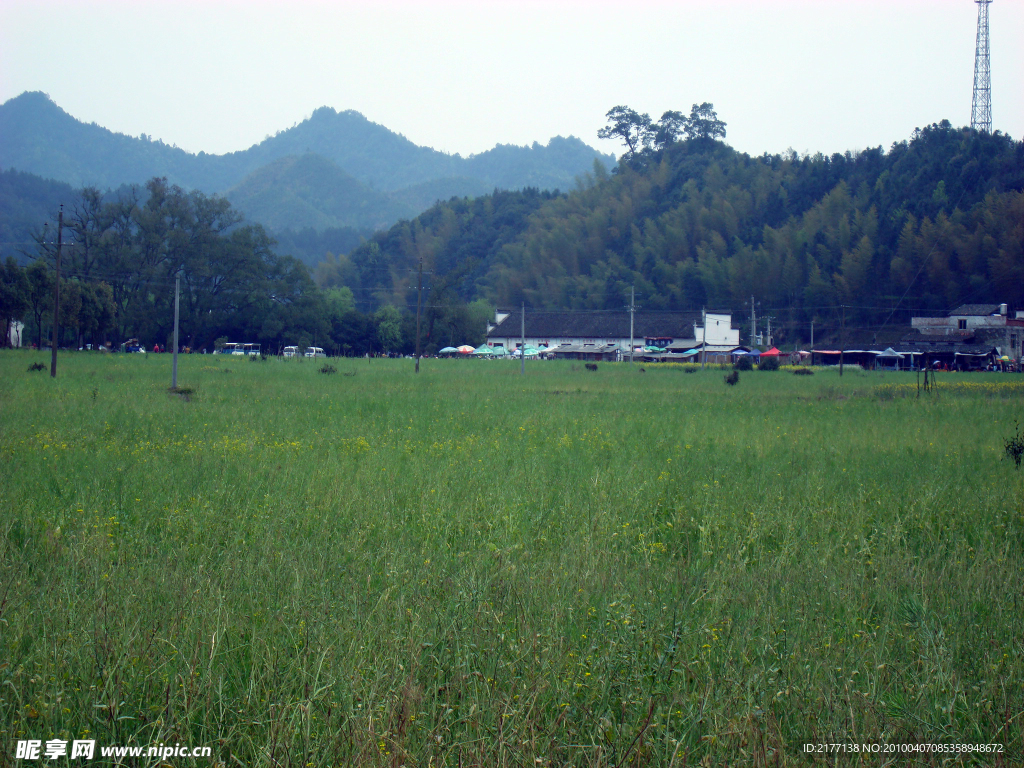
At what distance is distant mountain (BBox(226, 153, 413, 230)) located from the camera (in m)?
172

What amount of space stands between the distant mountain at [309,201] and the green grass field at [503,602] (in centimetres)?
16856

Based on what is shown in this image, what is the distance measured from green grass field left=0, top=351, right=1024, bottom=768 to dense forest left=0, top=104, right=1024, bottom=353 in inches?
1700

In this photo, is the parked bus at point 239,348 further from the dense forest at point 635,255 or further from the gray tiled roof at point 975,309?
the gray tiled roof at point 975,309

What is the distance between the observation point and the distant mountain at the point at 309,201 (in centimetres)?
17200

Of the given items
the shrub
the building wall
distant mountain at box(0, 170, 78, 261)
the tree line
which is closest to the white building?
the building wall

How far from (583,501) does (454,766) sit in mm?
4845

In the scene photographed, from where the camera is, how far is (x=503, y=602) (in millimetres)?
4781

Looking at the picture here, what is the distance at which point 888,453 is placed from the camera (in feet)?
38.6

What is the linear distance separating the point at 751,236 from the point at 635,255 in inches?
610

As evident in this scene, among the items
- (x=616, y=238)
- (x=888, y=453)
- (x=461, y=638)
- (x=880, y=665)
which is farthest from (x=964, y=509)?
(x=616, y=238)

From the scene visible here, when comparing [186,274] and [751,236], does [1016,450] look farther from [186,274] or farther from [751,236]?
[751,236]

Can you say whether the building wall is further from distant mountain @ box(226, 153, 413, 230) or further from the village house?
distant mountain @ box(226, 153, 413, 230)

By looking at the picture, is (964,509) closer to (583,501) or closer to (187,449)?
(583,501)

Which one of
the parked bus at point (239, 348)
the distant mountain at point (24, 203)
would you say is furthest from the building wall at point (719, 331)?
the distant mountain at point (24, 203)
